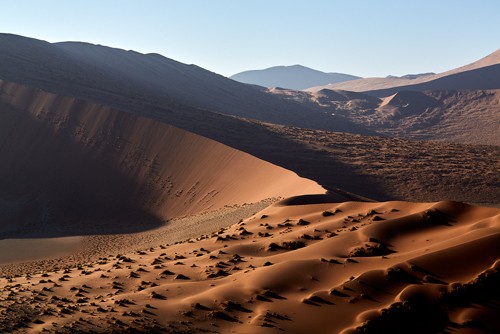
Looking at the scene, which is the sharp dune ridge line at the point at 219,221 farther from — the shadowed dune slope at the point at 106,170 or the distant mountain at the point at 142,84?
the distant mountain at the point at 142,84

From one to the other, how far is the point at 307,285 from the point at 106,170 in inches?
1121

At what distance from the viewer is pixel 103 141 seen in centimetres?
4247

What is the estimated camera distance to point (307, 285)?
42.0 ft

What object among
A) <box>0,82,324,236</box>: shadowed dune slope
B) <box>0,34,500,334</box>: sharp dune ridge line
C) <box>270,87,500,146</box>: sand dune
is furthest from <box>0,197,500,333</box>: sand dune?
<box>270,87,500,146</box>: sand dune

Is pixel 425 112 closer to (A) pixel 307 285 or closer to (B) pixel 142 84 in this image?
(B) pixel 142 84

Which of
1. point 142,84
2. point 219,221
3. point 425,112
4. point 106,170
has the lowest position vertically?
point 219,221

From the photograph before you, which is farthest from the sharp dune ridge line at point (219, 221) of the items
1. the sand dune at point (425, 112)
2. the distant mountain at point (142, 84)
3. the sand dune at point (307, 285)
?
the sand dune at point (425, 112)

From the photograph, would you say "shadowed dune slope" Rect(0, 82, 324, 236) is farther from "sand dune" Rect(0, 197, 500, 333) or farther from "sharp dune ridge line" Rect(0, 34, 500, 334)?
"sand dune" Rect(0, 197, 500, 333)

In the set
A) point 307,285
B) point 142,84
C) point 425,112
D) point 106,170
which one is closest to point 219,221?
point 307,285

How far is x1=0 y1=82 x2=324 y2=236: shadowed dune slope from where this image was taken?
32906 millimetres

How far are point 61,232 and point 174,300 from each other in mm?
19144

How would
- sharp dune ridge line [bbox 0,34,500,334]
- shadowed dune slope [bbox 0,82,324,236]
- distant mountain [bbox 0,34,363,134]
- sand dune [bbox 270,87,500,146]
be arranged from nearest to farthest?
sharp dune ridge line [bbox 0,34,500,334], shadowed dune slope [bbox 0,82,324,236], distant mountain [bbox 0,34,363,134], sand dune [bbox 270,87,500,146]

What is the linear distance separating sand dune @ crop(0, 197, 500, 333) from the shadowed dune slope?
36.0 ft

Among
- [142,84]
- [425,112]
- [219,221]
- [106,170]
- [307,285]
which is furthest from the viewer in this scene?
[425,112]
